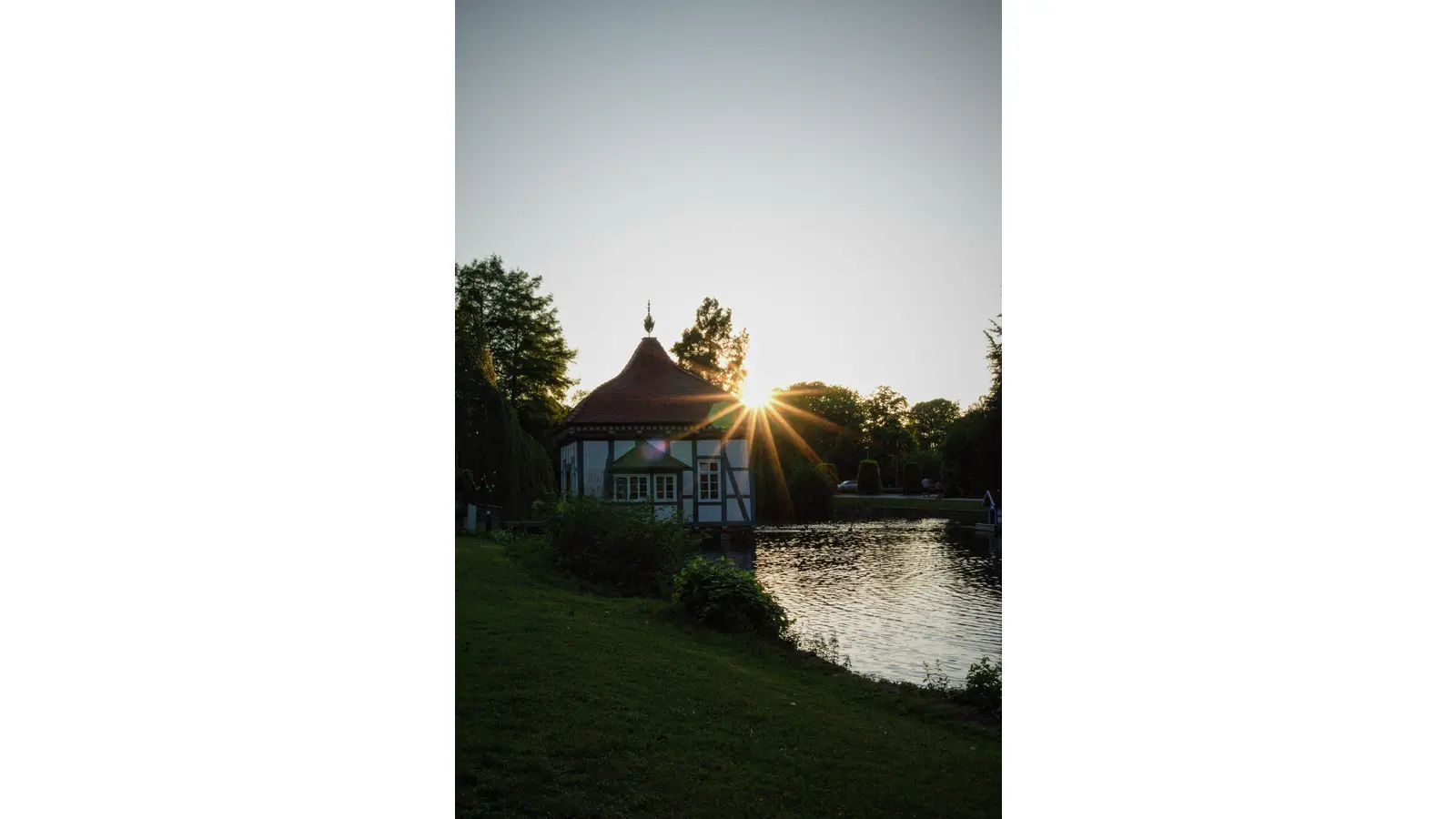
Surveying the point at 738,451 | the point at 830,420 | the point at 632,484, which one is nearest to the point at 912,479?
the point at 830,420

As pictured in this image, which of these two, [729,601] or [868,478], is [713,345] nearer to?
[868,478]

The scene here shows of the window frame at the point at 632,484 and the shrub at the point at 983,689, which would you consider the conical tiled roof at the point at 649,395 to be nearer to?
the window frame at the point at 632,484

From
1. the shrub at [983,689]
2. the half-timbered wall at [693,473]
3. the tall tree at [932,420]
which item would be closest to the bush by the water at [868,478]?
the tall tree at [932,420]
